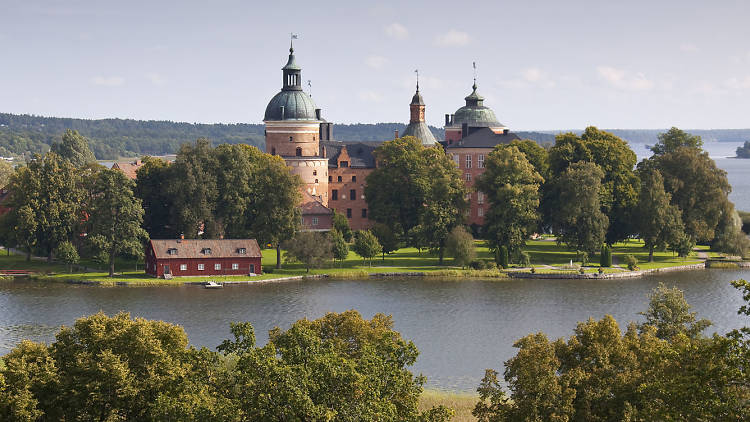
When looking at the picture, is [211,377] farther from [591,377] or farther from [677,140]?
[677,140]

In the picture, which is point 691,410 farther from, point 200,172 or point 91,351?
point 200,172

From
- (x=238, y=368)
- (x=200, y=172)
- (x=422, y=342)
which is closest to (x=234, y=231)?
(x=200, y=172)

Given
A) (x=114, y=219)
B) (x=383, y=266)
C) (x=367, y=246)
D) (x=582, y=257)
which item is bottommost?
(x=383, y=266)

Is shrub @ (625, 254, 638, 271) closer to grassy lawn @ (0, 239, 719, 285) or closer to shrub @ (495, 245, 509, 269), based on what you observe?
grassy lawn @ (0, 239, 719, 285)

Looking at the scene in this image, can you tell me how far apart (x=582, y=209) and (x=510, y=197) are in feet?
19.5

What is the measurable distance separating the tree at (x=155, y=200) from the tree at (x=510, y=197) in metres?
24.6

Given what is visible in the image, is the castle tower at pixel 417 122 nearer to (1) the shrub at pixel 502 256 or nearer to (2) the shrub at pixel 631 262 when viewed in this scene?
(1) the shrub at pixel 502 256

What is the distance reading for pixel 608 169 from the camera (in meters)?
89.6

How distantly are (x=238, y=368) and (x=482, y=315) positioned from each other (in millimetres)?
35985

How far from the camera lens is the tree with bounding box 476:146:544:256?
8275cm

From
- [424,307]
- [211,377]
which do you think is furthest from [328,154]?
[211,377]

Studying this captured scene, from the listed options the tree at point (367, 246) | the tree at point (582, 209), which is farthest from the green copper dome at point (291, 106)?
the tree at point (582, 209)

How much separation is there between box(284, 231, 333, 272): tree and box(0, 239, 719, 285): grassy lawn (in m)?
0.83

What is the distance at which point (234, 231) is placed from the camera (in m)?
82.5
